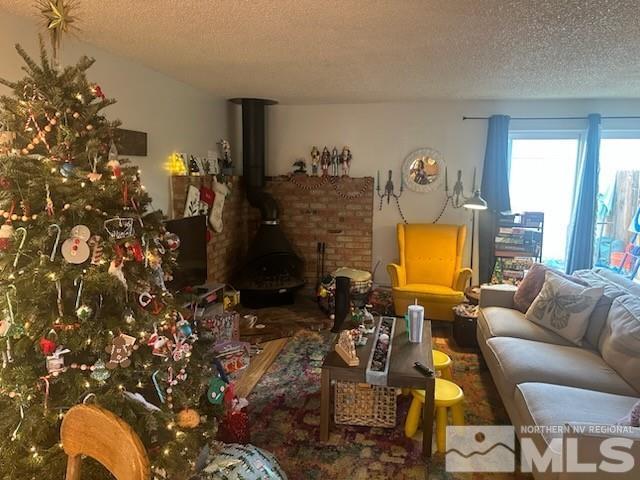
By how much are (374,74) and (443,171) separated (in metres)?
1.80

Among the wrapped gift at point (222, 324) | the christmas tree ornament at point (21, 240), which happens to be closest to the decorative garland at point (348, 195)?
the wrapped gift at point (222, 324)

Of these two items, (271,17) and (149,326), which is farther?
(271,17)

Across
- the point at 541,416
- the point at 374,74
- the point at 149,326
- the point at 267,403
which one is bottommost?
the point at 267,403

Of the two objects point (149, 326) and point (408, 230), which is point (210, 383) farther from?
point (408, 230)

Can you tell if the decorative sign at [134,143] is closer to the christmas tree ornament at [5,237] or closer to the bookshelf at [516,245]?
the christmas tree ornament at [5,237]

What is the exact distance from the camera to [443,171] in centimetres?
493

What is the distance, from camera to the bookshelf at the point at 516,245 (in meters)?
4.55

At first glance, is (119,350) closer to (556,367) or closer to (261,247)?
(556,367)

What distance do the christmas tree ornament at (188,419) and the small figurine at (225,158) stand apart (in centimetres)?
328

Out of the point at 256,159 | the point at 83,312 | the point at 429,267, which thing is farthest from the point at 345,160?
the point at 83,312

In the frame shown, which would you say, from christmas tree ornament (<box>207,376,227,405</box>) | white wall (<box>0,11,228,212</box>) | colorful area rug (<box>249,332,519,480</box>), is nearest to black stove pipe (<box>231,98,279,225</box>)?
white wall (<box>0,11,228,212</box>)

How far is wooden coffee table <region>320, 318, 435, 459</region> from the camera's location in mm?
2252

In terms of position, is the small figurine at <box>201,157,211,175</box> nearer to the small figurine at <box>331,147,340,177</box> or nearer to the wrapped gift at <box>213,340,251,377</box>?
the small figurine at <box>331,147,340,177</box>

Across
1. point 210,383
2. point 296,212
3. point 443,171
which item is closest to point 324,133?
point 296,212
